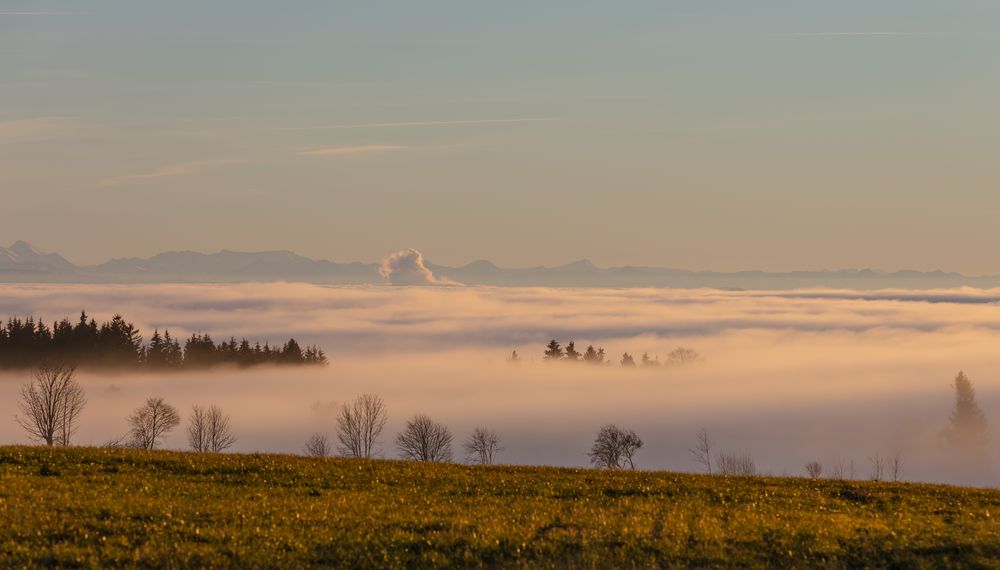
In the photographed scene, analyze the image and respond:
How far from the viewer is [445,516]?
3067 centimetres

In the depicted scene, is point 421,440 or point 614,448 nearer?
point 614,448

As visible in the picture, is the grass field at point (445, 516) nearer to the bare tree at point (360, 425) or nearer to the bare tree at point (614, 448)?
the bare tree at point (614, 448)

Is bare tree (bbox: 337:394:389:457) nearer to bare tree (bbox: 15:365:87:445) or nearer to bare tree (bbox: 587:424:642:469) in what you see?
bare tree (bbox: 587:424:642:469)

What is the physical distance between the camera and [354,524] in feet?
95.6

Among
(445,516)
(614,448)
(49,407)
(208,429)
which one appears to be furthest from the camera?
(208,429)

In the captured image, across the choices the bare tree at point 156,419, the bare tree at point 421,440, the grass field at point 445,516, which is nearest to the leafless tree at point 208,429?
the bare tree at point 156,419

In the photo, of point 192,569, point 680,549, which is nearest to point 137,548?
point 192,569

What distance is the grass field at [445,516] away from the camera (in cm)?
2600

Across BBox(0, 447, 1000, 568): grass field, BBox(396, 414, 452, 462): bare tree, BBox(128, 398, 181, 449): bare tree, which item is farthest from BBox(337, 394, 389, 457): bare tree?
BBox(0, 447, 1000, 568): grass field

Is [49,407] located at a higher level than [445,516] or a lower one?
higher

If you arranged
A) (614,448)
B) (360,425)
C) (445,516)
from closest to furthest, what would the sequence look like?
(445,516) < (614,448) < (360,425)

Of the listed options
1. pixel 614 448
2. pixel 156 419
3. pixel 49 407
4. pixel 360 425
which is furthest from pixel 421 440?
pixel 49 407

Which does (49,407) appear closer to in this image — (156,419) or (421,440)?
(156,419)

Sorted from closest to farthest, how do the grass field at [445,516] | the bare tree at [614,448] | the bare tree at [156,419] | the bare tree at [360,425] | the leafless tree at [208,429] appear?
Answer: the grass field at [445,516] < the bare tree at [614,448] < the bare tree at [156,419] < the bare tree at [360,425] < the leafless tree at [208,429]
